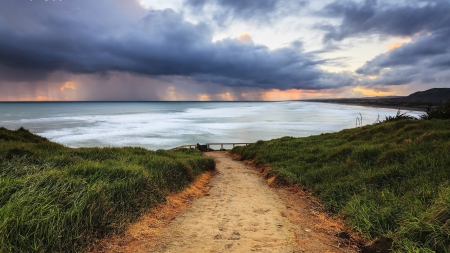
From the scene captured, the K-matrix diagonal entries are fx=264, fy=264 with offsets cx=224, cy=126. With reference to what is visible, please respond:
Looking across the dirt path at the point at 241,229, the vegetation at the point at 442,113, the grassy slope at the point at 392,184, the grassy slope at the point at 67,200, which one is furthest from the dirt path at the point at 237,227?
the vegetation at the point at 442,113

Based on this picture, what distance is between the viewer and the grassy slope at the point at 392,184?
4.20 meters

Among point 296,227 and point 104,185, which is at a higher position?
point 104,185

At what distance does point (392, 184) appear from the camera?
6.90 meters

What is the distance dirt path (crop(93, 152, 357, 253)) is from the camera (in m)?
4.49

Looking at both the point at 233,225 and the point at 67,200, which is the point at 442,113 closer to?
the point at 233,225

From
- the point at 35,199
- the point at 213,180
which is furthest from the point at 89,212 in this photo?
the point at 213,180

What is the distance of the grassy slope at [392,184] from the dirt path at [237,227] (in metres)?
0.68

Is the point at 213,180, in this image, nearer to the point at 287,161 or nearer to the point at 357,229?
the point at 287,161

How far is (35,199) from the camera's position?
180 inches

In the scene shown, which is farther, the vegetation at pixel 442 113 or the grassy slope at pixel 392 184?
the vegetation at pixel 442 113

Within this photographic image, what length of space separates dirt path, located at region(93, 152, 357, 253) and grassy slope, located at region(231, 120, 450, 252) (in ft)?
2.23

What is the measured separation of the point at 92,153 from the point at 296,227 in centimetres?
820

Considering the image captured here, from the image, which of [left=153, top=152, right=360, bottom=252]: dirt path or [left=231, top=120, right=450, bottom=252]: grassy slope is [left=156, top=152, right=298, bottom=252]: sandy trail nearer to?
[left=153, top=152, right=360, bottom=252]: dirt path

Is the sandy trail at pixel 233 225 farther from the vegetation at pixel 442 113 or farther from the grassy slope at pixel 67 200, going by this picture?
the vegetation at pixel 442 113
